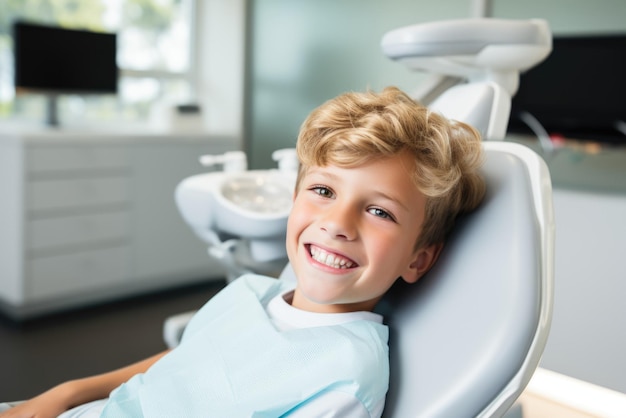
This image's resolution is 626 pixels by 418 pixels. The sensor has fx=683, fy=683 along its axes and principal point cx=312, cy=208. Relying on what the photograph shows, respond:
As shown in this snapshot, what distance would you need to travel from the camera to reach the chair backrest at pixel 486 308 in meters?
0.72

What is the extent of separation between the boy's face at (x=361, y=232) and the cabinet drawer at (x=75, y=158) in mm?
2170

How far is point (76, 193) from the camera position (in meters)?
2.91

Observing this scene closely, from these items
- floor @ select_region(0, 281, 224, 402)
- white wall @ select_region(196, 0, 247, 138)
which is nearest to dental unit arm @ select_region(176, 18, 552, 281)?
floor @ select_region(0, 281, 224, 402)

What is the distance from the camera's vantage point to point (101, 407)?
3.09 feet

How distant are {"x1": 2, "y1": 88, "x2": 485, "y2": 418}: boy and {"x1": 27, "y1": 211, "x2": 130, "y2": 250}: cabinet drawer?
2081 mm

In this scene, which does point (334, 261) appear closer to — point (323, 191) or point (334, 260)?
point (334, 260)

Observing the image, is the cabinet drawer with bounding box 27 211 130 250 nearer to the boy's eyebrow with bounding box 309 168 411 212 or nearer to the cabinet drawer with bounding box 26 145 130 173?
the cabinet drawer with bounding box 26 145 130 173

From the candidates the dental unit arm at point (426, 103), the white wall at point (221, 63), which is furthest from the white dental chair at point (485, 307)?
the white wall at point (221, 63)

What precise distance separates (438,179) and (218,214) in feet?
2.91

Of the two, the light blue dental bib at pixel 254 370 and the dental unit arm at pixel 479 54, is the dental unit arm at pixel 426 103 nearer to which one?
the dental unit arm at pixel 479 54

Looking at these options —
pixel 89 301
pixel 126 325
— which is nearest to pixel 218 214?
pixel 126 325

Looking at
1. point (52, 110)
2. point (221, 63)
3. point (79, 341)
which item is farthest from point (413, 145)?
point (221, 63)

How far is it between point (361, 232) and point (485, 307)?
0.55 ft

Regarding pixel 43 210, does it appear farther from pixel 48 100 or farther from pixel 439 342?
pixel 439 342
